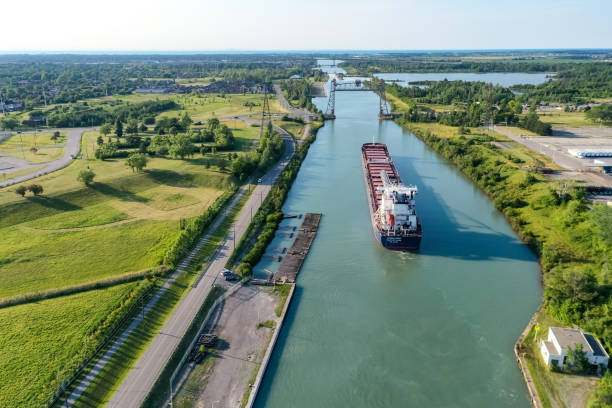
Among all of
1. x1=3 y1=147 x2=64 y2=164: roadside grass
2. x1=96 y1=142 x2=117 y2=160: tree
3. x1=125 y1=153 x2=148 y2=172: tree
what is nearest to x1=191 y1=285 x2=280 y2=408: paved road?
x1=125 y1=153 x2=148 y2=172: tree

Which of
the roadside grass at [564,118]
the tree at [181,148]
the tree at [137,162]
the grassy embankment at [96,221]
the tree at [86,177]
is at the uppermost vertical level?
the roadside grass at [564,118]

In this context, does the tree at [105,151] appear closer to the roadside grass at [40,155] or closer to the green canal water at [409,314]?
the roadside grass at [40,155]

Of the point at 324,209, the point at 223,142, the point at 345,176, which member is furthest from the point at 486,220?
the point at 223,142

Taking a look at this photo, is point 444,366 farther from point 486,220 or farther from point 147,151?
point 147,151

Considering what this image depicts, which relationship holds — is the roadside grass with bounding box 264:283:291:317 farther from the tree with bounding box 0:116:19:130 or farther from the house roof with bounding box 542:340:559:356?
the tree with bounding box 0:116:19:130

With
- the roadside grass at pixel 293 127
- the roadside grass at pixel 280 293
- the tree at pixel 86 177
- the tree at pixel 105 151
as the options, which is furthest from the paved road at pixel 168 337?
the roadside grass at pixel 293 127
